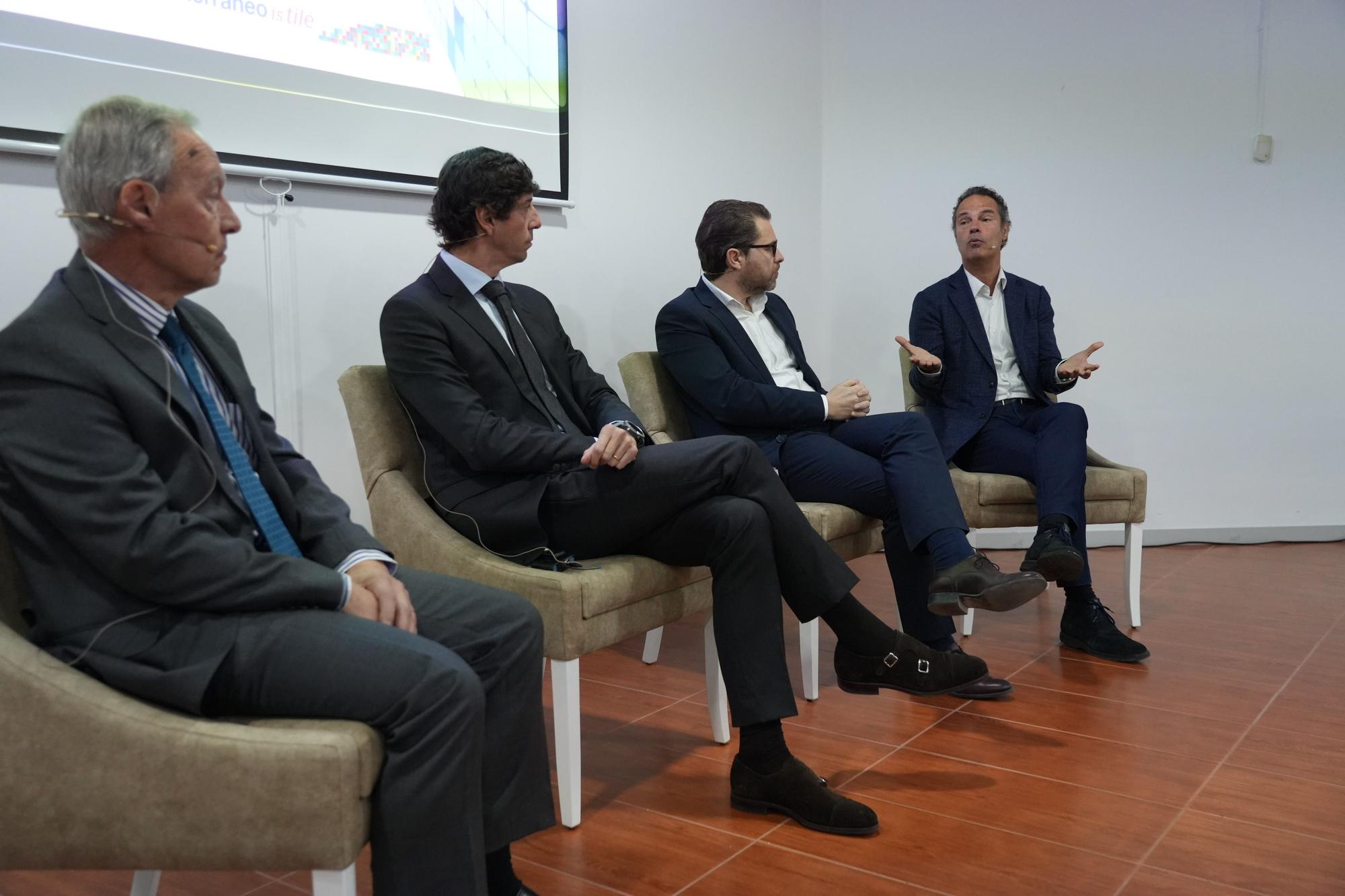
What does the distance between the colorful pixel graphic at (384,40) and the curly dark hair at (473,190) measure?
1.74 feet

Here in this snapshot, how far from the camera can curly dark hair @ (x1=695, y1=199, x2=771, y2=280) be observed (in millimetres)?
3145

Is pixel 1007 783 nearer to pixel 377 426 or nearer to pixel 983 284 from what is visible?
pixel 377 426

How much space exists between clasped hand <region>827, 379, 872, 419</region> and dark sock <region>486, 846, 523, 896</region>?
5.53ft

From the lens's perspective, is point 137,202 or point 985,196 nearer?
point 137,202

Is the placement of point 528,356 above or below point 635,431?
above

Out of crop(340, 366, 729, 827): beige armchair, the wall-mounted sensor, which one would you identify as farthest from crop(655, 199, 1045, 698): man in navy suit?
the wall-mounted sensor

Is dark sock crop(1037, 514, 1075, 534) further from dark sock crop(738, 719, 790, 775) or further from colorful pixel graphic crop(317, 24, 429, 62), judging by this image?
colorful pixel graphic crop(317, 24, 429, 62)

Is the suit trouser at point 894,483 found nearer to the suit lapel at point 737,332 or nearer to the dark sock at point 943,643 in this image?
the dark sock at point 943,643

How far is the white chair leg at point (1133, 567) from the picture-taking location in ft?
11.0

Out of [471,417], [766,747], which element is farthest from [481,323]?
[766,747]

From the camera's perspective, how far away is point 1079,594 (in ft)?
10.5

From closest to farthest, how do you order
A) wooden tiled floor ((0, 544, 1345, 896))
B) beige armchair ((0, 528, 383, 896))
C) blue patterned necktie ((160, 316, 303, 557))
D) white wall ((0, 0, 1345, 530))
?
1. beige armchair ((0, 528, 383, 896))
2. blue patterned necktie ((160, 316, 303, 557))
3. wooden tiled floor ((0, 544, 1345, 896))
4. white wall ((0, 0, 1345, 530))

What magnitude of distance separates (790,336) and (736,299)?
0.72ft

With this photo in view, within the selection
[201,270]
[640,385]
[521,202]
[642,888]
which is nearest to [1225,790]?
[642,888]
